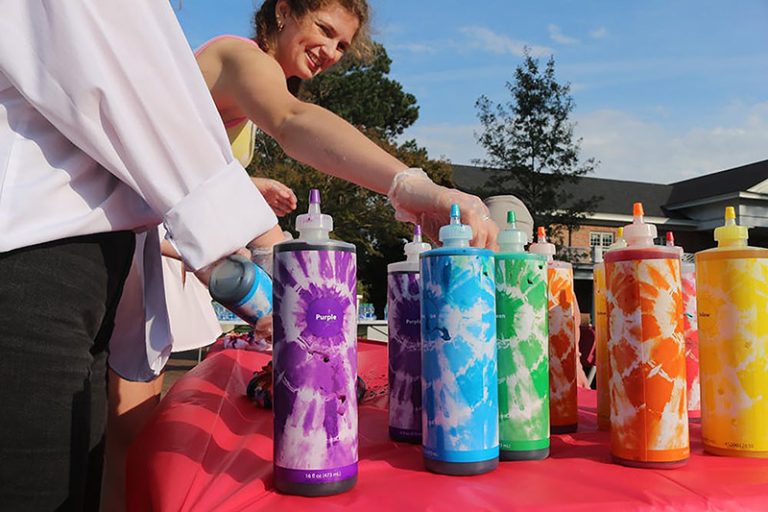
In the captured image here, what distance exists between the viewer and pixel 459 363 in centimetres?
89

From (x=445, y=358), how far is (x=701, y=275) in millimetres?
490

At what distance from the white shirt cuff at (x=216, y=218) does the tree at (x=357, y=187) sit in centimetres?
1080

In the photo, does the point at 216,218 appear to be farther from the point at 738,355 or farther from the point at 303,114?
the point at 738,355

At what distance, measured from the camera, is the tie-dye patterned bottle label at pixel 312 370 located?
0.81m

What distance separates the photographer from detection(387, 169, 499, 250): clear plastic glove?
3.70 feet

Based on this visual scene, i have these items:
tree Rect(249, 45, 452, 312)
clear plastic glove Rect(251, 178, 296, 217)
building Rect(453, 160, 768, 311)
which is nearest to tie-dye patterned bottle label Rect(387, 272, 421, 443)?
clear plastic glove Rect(251, 178, 296, 217)

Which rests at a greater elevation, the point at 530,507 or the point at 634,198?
the point at 634,198

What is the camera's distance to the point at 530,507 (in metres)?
0.75

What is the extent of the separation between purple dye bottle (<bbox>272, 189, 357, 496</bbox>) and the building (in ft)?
71.3

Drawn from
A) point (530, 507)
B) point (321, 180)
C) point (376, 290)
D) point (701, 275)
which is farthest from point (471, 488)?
point (376, 290)

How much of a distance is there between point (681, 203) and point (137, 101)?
100 feet

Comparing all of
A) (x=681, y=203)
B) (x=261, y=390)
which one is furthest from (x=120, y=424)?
(x=681, y=203)

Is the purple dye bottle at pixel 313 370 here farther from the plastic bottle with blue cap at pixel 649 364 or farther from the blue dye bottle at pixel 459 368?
the plastic bottle with blue cap at pixel 649 364

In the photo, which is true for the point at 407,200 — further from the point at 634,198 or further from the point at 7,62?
the point at 634,198
